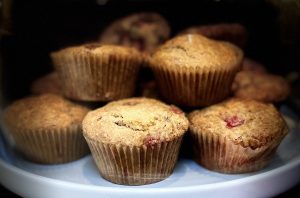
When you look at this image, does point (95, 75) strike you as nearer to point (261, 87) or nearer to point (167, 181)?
point (167, 181)

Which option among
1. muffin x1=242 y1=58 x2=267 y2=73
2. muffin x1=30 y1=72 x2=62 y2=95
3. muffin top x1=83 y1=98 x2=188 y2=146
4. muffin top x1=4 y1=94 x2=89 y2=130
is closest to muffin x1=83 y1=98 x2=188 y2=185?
muffin top x1=83 y1=98 x2=188 y2=146

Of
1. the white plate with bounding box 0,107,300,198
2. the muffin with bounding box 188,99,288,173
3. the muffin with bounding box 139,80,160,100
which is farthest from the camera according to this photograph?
the muffin with bounding box 139,80,160,100

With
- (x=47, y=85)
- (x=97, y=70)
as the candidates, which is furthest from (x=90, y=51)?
(x=47, y=85)

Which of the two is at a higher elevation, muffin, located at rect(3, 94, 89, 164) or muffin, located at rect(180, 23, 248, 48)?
muffin, located at rect(180, 23, 248, 48)

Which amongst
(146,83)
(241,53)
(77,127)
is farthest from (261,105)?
(77,127)

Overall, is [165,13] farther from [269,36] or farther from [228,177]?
[228,177]

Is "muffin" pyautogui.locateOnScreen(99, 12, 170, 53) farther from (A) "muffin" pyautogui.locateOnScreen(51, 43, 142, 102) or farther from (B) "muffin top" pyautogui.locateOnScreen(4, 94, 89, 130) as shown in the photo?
(B) "muffin top" pyautogui.locateOnScreen(4, 94, 89, 130)

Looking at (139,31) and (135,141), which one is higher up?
(139,31)
